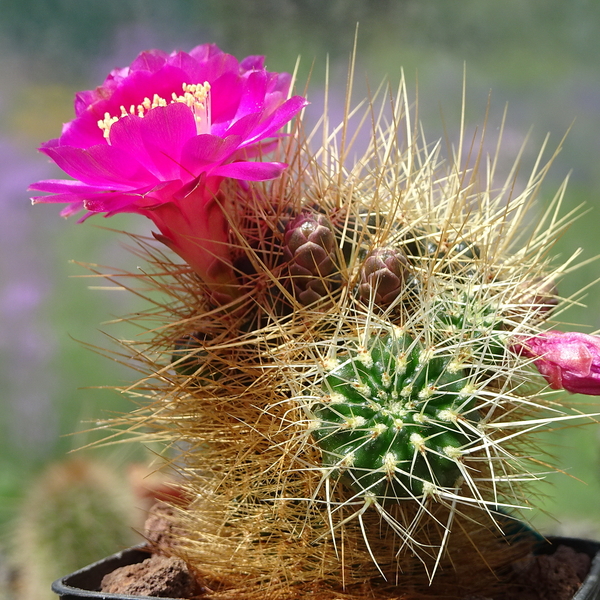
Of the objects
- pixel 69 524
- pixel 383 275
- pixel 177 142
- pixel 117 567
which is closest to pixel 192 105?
pixel 177 142

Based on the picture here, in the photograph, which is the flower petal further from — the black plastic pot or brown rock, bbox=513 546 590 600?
brown rock, bbox=513 546 590 600

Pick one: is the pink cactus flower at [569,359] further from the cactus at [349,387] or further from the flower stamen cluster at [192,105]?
the flower stamen cluster at [192,105]

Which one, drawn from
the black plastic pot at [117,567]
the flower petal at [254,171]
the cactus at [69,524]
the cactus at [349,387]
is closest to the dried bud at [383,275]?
the cactus at [349,387]

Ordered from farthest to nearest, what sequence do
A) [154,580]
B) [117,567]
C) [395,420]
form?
1. [117,567]
2. [154,580]
3. [395,420]

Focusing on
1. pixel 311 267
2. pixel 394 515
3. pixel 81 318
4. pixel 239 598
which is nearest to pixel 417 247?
pixel 311 267

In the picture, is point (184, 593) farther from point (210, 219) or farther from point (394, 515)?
point (210, 219)

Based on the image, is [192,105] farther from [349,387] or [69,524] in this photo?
[69,524]
